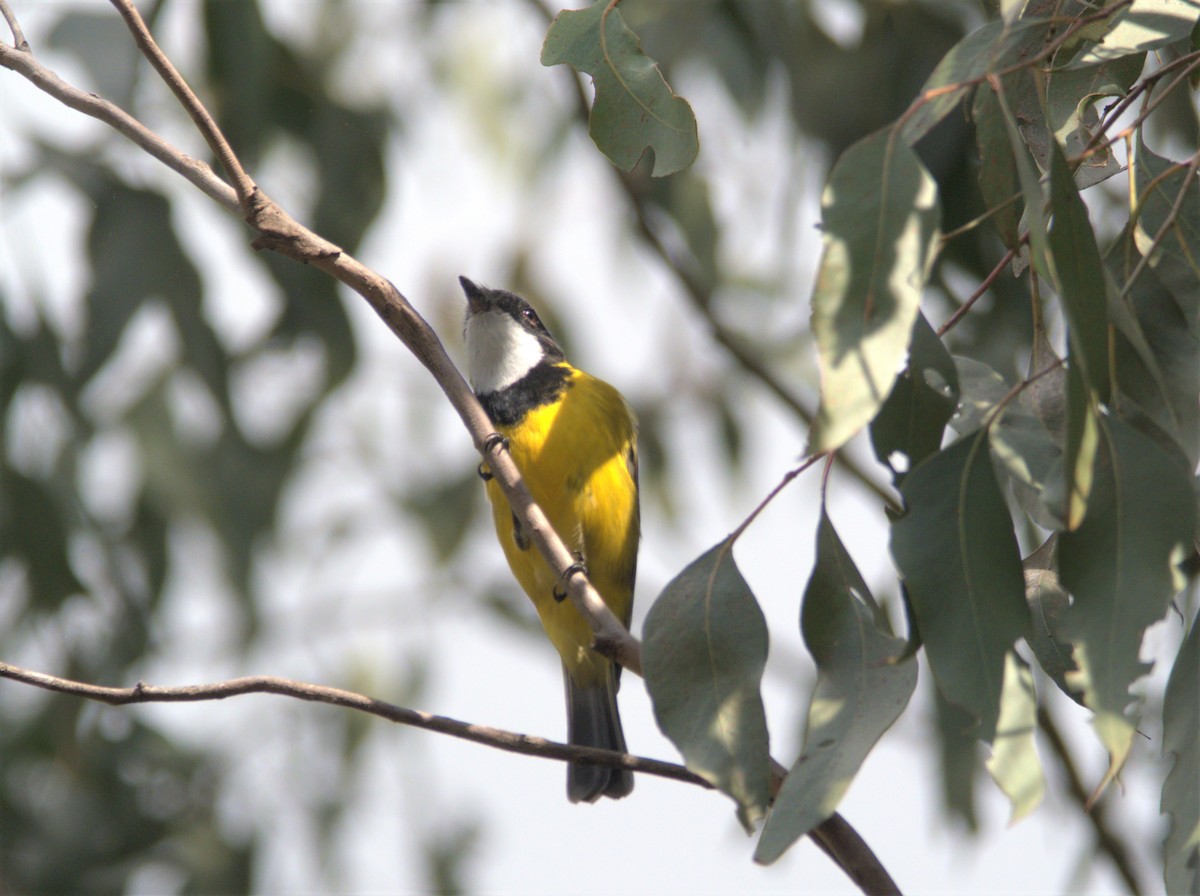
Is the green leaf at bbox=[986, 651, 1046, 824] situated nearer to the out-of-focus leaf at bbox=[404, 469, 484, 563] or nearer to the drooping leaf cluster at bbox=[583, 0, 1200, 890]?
the drooping leaf cluster at bbox=[583, 0, 1200, 890]

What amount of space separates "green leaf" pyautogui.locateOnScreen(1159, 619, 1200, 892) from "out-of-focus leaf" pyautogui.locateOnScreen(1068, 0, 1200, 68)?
31.0 inches

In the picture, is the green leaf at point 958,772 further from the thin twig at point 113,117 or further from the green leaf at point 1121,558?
the thin twig at point 113,117

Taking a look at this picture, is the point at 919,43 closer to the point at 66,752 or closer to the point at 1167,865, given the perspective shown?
the point at 1167,865

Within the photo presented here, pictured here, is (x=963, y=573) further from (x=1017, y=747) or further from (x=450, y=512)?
(x=450, y=512)

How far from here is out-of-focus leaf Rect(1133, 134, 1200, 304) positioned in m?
1.92

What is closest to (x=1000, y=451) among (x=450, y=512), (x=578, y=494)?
(x=578, y=494)

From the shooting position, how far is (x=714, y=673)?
1.95 metres

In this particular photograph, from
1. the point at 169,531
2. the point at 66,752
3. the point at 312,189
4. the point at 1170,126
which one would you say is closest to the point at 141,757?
the point at 66,752

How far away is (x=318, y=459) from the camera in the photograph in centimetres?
709

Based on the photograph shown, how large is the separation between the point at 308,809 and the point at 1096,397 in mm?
5786

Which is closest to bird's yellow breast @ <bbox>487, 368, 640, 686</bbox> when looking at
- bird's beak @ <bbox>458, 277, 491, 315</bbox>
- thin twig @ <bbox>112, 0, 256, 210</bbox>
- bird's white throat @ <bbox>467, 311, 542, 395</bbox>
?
bird's white throat @ <bbox>467, 311, 542, 395</bbox>

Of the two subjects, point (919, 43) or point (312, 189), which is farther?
point (312, 189)

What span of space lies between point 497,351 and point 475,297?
0.36 metres

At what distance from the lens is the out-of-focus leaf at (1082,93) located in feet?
7.01
